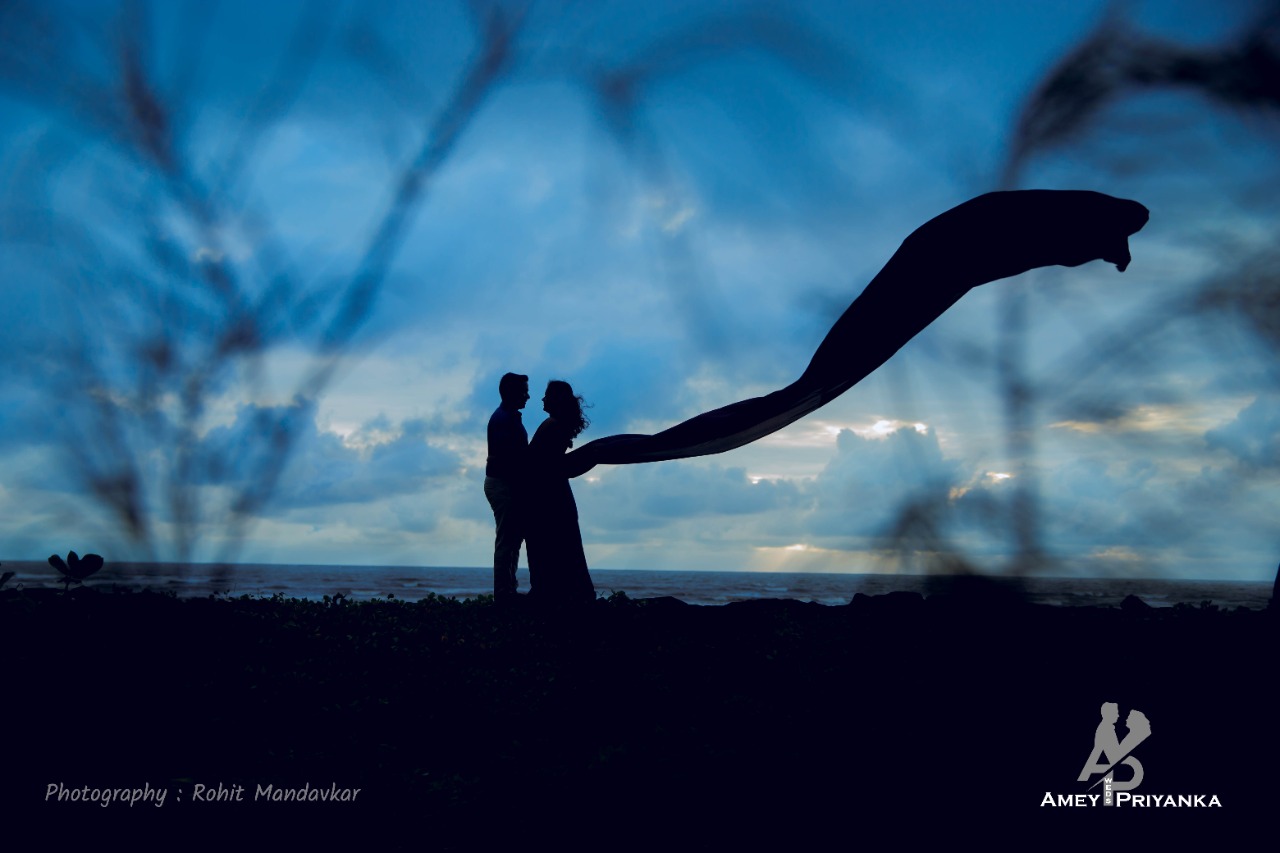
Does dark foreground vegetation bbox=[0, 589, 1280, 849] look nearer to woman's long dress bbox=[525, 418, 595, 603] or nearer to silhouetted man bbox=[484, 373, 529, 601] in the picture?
woman's long dress bbox=[525, 418, 595, 603]

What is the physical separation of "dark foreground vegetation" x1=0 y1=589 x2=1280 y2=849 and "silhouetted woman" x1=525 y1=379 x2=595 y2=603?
1.32 feet

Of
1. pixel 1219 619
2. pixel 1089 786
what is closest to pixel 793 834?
pixel 1089 786

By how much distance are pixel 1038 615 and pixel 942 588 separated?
2.14 m

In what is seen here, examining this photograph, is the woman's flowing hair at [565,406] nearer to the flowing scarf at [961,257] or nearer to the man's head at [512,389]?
the man's head at [512,389]

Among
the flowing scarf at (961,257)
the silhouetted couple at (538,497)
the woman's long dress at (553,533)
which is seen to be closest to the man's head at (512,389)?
the silhouetted couple at (538,497)

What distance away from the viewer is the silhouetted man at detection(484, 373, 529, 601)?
33.1 feet

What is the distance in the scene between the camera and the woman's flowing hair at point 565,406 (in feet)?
32.4

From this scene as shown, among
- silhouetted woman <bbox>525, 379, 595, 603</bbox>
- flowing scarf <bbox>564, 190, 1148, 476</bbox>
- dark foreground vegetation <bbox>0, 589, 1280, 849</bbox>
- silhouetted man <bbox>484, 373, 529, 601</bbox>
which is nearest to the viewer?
dark foreground vegetation <bbox>0, 589, 1280, 849</bbox>

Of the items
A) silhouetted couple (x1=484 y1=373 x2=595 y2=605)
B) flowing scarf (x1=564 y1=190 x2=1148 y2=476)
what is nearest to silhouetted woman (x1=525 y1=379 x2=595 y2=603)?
silhouetted couple (x1=484 y1=373 x2=595 y2=605)

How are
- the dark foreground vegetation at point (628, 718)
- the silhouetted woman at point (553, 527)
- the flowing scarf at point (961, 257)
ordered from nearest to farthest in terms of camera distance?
the dark foreground vegetation at point (628, 718), the flowing scarf at point (961, 257), the silhouetted woman at point (553, 527)

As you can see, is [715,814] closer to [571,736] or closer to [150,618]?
[571,736]

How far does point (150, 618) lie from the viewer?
8336mm

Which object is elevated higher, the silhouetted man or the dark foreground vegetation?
the silhouetted man

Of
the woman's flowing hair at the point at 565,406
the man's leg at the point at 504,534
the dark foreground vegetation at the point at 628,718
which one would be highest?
the woman's flowing hair at the point at 565,406
